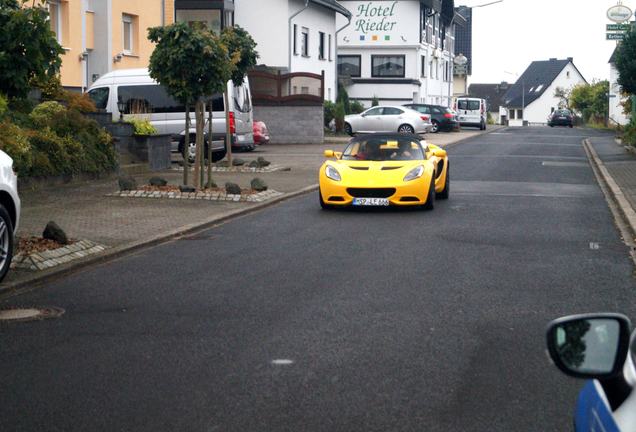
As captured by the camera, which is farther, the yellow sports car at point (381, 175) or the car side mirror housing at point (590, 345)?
the yellow sports car at point (381, 175)

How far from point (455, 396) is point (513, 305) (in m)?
3.00

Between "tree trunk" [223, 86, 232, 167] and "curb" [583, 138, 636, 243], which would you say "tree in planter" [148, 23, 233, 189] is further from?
"curb" [583, 138, 636, 243]

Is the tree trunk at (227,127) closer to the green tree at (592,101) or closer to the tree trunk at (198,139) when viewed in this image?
the tree trunk at (198,139)

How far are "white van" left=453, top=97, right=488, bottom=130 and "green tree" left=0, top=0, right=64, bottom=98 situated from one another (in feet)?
180

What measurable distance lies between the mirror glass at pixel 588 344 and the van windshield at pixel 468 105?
207ft

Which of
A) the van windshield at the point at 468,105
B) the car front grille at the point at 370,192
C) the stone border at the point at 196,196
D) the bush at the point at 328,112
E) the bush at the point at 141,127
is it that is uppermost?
the van windshield at the point at 468,105

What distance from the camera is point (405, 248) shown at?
12.5m

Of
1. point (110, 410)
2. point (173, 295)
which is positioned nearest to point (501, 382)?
point (110, 410)

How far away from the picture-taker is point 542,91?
462 ft

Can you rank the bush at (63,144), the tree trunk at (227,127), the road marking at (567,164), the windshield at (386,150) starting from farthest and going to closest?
1. the road marking at (567,164)
2. the tree trunk at (227,127)
3. the bush at (63,144)
4. the windshield at (386,150)

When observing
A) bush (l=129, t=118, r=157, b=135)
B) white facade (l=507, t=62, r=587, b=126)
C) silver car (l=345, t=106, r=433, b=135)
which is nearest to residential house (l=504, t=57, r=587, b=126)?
white facade (l=507, t=62, r=587, b=126)

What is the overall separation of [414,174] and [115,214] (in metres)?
4.46

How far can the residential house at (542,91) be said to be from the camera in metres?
140

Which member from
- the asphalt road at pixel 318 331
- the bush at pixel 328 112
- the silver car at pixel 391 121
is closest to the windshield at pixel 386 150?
the asphalt road at pixel 318 331
